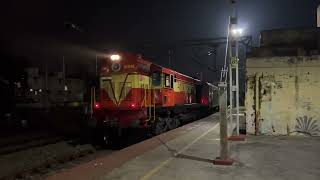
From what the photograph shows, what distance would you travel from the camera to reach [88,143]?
18.8m

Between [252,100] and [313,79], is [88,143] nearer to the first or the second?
[252,100]

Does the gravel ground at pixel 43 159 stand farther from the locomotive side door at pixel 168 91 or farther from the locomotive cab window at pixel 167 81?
the locomotive cab window at pixel 167 81

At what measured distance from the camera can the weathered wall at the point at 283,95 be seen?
49.9ft

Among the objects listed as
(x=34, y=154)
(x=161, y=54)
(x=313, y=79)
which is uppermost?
(x=161, y=54)

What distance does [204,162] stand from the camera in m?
10.3

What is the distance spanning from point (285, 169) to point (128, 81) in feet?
30.8

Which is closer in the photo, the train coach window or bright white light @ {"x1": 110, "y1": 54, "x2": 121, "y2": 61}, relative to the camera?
bright white light @ {"x1": 110, "y1": 54, "x2": 121, "y2": 61}

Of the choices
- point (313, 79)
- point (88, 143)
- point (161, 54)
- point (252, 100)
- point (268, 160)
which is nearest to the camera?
point (268, 160)

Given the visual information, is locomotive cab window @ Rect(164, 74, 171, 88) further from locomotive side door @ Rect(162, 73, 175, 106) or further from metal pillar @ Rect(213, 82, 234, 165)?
metal pillar @ Rect(213, 82, 234, 165)

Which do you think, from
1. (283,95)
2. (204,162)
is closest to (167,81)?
(283,95)

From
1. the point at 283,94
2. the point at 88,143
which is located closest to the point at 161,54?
the point at 88,143

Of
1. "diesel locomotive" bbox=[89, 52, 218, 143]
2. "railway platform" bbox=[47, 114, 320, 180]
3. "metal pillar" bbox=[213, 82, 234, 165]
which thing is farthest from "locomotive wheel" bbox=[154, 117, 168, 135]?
"metal pillar" bbox=[213, 82, 234, 165]

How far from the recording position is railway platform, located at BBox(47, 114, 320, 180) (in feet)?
28.7

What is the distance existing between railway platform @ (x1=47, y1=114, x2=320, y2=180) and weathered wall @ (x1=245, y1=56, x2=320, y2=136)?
1.08m
